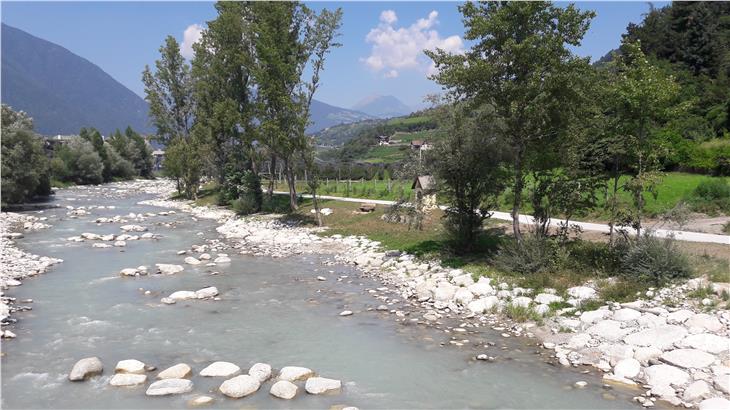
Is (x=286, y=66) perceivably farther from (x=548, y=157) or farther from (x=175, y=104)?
(x=175, y=104)

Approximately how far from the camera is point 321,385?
388 inches

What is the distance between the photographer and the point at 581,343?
11859 millimetres

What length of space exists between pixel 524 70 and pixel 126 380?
15.1m

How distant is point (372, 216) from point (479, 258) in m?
13.6

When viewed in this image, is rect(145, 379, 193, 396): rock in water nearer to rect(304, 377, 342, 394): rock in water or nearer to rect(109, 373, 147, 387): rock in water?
rect(109, 373, 147, 387): rock in water

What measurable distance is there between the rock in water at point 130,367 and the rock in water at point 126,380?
0.34m

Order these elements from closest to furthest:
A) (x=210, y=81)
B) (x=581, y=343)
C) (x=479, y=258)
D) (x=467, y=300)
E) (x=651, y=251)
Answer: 1. (x=581, y=343)
2. (x=651, y=251)
3. (x=467, y=300)
4. (x=479, y=258)
5. (x=210, y=81)

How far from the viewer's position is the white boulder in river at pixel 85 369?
1030 cm

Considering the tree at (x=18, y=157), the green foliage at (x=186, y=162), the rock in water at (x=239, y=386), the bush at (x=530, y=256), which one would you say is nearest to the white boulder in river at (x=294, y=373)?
the rock in water at (x=239, y=386)

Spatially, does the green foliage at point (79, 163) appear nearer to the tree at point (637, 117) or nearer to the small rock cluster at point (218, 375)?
the small rock cluster at point (218, 375)

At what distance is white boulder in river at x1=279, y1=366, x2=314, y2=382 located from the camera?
1032 cm

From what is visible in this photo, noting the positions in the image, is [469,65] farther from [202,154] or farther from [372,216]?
[202,154]

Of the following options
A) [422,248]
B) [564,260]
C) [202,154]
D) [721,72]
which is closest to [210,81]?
[202,154]

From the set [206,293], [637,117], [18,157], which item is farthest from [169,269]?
[18,157]
